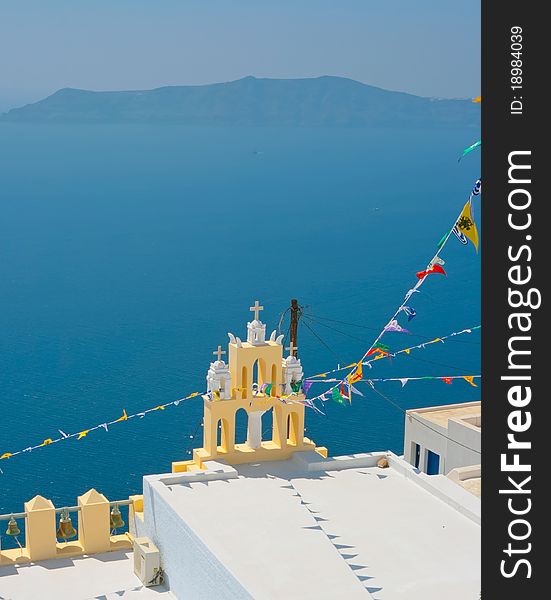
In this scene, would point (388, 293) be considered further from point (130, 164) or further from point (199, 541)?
point (130, 164)

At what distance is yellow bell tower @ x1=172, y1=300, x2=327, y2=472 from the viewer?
70.0 feet

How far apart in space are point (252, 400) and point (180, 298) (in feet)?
178

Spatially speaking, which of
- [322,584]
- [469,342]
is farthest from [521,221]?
[469,342]

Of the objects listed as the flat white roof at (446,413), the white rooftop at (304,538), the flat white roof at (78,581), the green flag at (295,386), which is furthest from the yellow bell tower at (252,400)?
the flat white roof at (446,413)

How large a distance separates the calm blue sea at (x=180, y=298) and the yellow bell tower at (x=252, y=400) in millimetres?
16732

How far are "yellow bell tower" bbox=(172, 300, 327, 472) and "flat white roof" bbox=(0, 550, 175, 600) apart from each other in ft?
7.32

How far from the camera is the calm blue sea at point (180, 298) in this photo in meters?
44.7

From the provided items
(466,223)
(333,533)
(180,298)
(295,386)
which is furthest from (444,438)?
(180,298)

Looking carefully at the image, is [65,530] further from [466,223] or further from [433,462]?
[433,462]

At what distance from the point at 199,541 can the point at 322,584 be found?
249 centimetres

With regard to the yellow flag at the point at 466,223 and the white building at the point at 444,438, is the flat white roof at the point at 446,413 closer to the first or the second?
the white building at the point at 444,438

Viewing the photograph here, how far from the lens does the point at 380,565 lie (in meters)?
16.8

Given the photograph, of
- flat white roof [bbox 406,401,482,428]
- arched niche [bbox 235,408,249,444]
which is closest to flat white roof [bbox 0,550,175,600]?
flat white roof [bbox 406,401,482,428]

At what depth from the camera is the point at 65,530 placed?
21.0 meters
